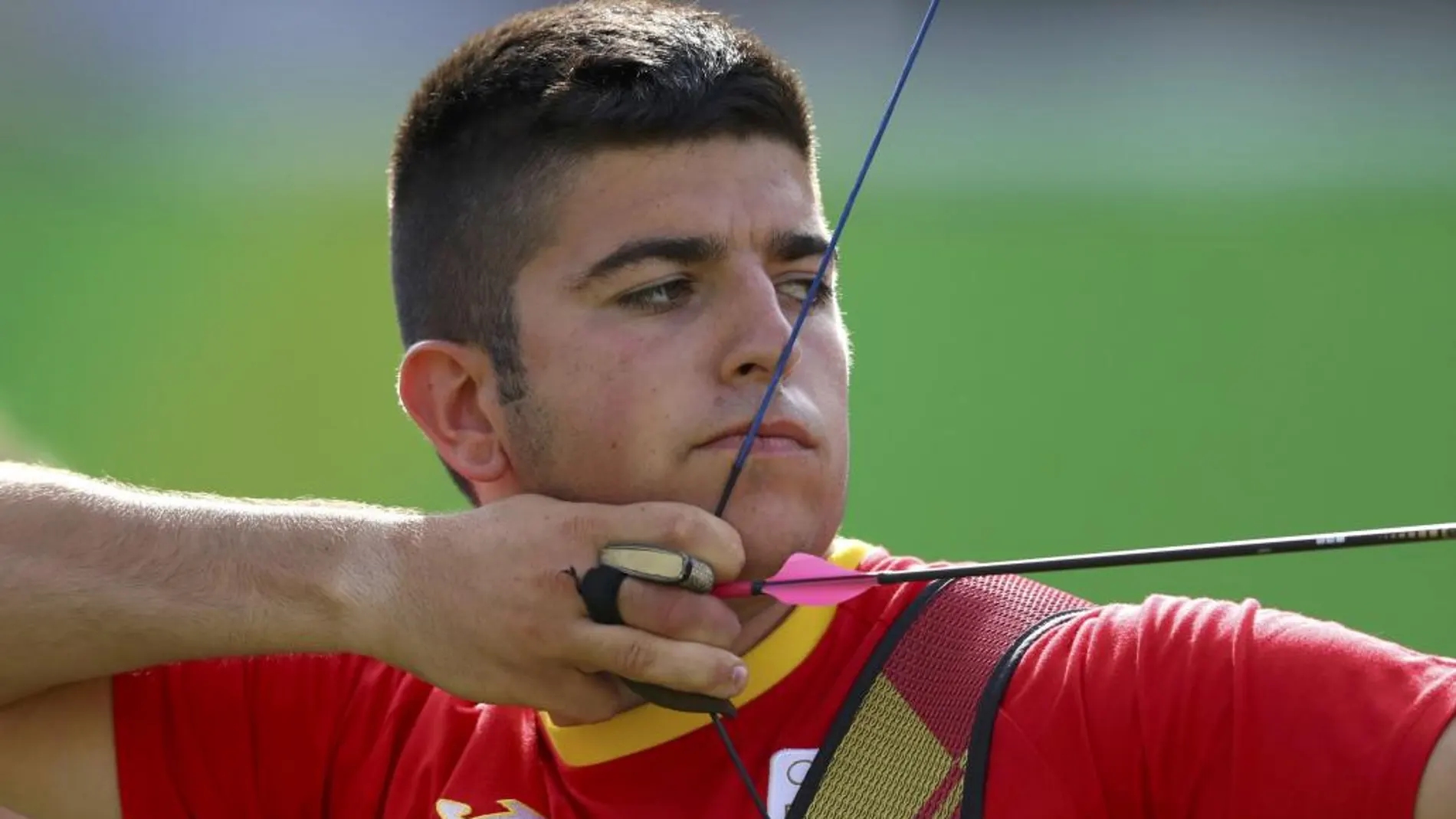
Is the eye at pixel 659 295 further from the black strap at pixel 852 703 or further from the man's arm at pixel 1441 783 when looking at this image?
the man's arm at pixel 1441 783

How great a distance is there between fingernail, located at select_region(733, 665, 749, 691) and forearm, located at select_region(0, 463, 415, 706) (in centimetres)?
43

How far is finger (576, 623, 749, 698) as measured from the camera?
178 cm

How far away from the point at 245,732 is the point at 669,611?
67 centimetres

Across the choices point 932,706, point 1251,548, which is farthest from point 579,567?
point 1251,548

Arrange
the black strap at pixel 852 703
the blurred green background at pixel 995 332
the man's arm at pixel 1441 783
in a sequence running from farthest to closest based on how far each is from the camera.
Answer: the blurred green background at pixel 995 332 → the black strap at pixel 852 703 → the man's arm at pixel 1441 783

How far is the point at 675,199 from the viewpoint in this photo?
204cm

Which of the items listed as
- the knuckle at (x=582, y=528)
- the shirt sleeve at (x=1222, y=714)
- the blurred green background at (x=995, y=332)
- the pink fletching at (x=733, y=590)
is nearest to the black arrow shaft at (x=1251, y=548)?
the shirt sleeve at (x=1222, y=714)

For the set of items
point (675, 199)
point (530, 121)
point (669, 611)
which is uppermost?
point (530, 121)

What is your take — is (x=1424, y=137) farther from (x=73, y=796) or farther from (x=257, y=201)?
(x=73, y=796)

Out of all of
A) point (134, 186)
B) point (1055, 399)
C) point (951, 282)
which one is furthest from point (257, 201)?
point (1055, 399)

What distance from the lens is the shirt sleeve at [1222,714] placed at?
1615 millimetres

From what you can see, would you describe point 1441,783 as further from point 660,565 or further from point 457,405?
point 457,405

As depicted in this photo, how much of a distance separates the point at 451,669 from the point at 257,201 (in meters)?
7.86

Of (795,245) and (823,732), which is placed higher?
(795,245)
